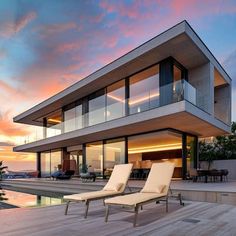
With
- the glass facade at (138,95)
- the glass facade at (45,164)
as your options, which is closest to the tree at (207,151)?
the glass facade at (138,95)

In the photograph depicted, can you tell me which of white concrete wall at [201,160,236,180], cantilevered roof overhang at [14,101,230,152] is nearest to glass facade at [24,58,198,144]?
cantilevered roof overhang at [14,101,230,152]

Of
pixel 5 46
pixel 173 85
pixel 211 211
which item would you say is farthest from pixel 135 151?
pixel 211 211

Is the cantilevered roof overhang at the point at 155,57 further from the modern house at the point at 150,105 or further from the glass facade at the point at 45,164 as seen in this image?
the glass facade at the point at 45,164

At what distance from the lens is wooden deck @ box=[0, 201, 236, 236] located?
→ 14.1ft

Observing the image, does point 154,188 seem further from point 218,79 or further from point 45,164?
point 45,164

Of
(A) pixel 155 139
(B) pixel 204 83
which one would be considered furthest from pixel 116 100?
(B) pixel 204 83

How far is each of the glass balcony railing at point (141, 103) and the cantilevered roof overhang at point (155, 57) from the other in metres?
1.57

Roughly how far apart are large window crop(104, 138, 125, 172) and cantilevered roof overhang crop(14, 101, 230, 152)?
18.1 inches

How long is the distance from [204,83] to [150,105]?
369 cm

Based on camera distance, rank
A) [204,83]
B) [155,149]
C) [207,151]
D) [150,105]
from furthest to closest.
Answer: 1. [207,151]
2. [155,149]
3. [204,83]
4. [150,105]

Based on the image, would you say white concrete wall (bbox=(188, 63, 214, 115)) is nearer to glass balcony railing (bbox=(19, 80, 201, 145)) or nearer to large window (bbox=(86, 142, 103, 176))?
glass balcony railing (bbox=(19, 80, 201, 145))

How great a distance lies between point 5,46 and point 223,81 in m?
12.6

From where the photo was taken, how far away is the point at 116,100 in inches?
586

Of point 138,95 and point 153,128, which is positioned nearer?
point 138,95
